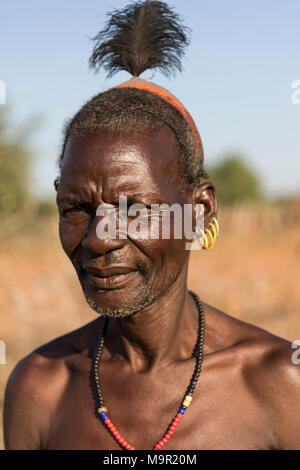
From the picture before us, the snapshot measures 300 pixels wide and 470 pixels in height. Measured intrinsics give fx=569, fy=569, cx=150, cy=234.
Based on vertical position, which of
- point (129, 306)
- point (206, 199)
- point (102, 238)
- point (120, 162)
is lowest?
point (129, 306)

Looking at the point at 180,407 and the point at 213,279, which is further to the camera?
the point at 213,279

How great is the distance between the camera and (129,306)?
A: 230cm

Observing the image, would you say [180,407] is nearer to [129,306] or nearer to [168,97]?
[129,306]

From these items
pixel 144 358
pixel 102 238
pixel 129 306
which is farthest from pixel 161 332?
pixel 102 238

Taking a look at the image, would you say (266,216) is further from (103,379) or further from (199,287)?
(103,379)

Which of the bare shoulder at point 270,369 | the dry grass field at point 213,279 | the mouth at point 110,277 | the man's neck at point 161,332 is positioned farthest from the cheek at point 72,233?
the dry grass field at point 213,279

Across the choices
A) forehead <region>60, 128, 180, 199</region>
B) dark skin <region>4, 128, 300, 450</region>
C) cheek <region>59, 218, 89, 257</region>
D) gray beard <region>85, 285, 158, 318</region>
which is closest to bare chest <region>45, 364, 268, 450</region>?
dark skin <region>4, 128, 300, 450</region>

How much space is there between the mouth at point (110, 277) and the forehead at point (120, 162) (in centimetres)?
32

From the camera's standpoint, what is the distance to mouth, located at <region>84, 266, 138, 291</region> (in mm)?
2234

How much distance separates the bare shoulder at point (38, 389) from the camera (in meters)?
2.67

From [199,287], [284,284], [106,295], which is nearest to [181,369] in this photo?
[106,295]

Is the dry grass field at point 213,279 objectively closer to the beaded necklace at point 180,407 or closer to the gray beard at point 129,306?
the beaded necklace at point 180,407

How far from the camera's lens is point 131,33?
280 cm

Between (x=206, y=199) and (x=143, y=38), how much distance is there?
0.88 m
